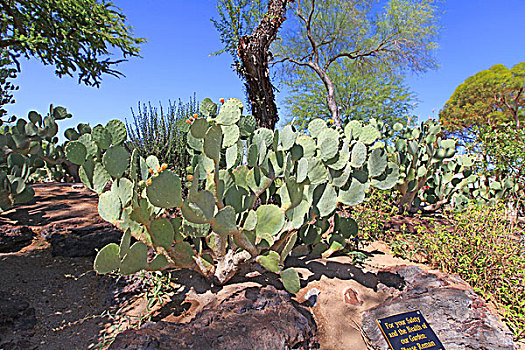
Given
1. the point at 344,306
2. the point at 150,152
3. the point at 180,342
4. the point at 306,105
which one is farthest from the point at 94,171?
the point at 306,105

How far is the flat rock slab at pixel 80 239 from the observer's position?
2701mm

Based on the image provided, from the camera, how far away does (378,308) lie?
2.14 metres

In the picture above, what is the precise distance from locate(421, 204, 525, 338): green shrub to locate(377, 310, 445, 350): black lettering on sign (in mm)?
598

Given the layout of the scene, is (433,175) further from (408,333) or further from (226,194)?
(226,194)

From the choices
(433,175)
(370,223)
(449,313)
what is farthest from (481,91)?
(449,313)

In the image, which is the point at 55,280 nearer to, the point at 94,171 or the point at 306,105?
the point at 94,171

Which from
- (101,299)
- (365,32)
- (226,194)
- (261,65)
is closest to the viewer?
(226,194)

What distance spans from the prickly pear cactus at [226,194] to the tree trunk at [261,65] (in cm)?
299

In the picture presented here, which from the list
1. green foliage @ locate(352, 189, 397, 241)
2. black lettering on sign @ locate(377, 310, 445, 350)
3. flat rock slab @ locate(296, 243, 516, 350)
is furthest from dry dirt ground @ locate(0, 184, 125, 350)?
green foliage @ locate(352, 189, 397, 241)

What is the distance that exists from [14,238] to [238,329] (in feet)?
7.96

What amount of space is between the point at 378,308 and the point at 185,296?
126cm

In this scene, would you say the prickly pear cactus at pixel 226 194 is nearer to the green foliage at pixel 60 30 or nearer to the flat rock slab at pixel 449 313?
the flat rock slab at pixel 449 313

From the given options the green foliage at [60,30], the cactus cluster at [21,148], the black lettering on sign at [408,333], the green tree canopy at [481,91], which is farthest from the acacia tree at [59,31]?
the green tree canopy at [481,91]

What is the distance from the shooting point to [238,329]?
1.52 m
